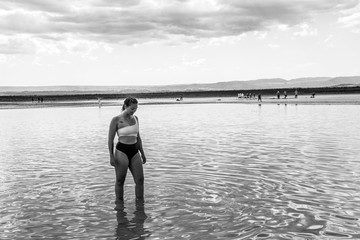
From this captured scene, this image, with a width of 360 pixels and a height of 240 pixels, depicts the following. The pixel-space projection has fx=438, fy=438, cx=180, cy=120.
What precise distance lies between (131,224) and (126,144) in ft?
6.03

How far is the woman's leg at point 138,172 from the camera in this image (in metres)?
9.48

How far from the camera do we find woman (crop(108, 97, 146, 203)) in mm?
9086

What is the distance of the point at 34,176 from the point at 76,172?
1233mm

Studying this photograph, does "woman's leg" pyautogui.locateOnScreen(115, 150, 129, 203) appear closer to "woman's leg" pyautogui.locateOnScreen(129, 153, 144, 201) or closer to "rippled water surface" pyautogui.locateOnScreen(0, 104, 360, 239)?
"woman's leg" pyautogui.locateOnScreen(129, 153, 144, 201)

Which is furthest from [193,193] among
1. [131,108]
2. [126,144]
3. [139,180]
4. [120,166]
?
[131,108]

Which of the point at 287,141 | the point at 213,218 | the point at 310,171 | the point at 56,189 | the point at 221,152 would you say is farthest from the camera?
the point at 287,141

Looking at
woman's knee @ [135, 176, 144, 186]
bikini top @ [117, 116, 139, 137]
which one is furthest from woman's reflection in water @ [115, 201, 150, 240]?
bikini top @ [117, 116, 139, 137]

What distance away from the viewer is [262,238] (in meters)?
7.28

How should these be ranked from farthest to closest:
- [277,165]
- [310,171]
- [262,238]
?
[277,165]
[310,171]
[262,238]

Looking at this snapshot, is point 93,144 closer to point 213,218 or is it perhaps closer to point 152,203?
point 152,203

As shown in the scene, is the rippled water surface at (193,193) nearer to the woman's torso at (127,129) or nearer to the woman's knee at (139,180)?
the woman's knee at (139,180)

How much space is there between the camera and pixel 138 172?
31.4 ft

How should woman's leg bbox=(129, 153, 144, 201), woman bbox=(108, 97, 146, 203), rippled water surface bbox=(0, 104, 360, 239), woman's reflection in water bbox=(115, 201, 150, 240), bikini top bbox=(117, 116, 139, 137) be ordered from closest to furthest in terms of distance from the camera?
1. woman's reflection in water bbox=(115, 201, 150, 240)
2. rippled water surface bbox=(0, 104, 360, 239)
3. woman bbox=(108, 97, 146, 203)
4. bikini top bbox=(117, 116, 139, 137)
5. woman's leg bbox=(129, 153, 144, 201)

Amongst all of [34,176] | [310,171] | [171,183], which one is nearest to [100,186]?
[171,183]
